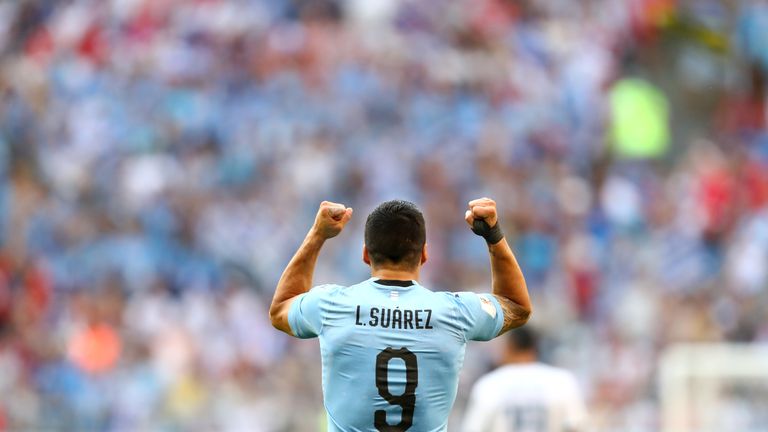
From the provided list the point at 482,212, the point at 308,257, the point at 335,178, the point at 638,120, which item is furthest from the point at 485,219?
the point at 638,120

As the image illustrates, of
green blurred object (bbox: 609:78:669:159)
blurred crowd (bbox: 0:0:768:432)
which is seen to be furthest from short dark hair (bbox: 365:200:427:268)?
green blurred object (bbox: 609:78:669:159)

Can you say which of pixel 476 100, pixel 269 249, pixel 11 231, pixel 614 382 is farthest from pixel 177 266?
pixel 614 382

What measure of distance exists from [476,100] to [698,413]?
5.21 meters

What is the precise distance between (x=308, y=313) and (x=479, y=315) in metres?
0.55

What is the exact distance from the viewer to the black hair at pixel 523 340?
26.0 ft

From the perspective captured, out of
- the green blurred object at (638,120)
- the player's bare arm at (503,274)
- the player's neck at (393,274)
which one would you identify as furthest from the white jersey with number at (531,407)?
the green blurred object at (638,120)

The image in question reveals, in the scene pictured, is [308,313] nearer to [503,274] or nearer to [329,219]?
[329,219]

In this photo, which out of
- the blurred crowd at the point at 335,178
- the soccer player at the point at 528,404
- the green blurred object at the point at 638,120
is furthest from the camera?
the green blurred object at the point at 638,120

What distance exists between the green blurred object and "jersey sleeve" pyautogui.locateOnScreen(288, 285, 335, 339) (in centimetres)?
1110

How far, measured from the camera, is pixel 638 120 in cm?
1609

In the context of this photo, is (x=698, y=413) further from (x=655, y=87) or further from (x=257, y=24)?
(x=257, y=24)

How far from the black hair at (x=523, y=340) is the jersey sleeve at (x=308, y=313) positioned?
3.11m

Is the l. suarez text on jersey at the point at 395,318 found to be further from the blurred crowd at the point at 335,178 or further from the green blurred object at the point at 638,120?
the green blurred object at the point at 638,120

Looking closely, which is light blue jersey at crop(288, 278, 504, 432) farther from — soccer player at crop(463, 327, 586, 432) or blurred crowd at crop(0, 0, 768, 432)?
blurred crowd at crop(0, 0, 768, 432)
